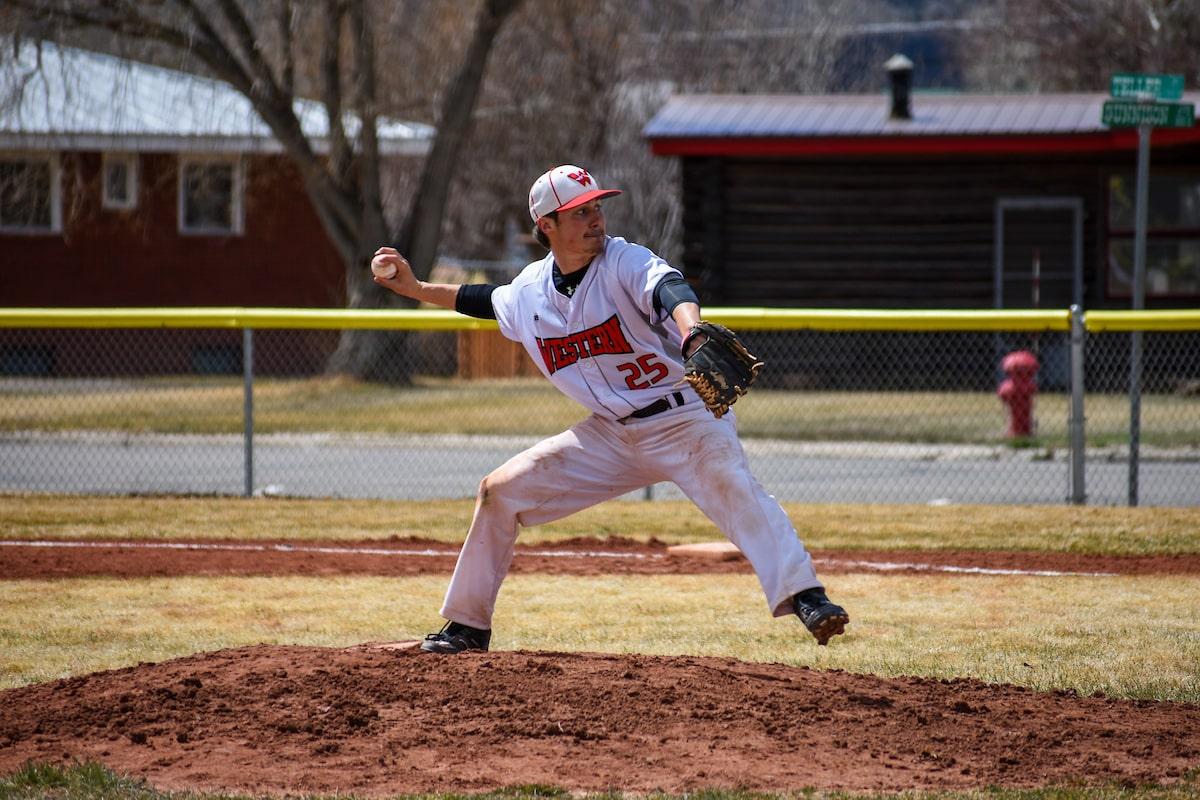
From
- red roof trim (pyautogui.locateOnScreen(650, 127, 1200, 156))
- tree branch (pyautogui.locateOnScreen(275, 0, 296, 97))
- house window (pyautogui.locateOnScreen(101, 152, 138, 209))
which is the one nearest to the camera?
tree branch (pyautogui.locateOnScreen(275, 0, 296, 97))

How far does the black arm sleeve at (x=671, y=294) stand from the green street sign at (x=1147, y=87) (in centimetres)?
787

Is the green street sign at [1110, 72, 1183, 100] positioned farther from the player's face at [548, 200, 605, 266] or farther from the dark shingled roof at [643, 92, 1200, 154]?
the dark shingled roof at [643, 92, 1200, 154]

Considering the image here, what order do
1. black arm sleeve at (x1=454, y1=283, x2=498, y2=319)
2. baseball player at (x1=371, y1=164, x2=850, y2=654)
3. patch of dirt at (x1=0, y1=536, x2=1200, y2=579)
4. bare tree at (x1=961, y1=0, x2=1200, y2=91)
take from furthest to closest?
bare tree at (x1=961, y1=0, x2=1200, y2=91), patch of dirt at (x1=0, y1=536, x2=1200, y2=579), black arm sleeve at (x1=454, y1=283, x2=498, y2=319), baseball player at (x1=371, y1=164, x2=850, y2=654)

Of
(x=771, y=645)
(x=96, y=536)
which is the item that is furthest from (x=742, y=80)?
(x=771, y=645)

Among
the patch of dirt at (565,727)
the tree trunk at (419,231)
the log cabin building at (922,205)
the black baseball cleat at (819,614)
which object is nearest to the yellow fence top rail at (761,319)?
the patch of dirt at (565,727)

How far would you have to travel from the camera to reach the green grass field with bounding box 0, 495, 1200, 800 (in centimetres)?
600

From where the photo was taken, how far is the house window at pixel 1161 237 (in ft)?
71.1

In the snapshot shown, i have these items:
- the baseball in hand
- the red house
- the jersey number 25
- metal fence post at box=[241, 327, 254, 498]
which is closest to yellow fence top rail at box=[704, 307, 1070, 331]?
metal fence post at box=[241, 327, 254, 498]

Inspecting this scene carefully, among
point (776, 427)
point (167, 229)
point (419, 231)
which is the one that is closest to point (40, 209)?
point (167, 229)

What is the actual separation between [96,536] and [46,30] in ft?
32.4

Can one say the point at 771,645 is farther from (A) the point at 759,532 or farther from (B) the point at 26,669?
(B) the point at 26,669

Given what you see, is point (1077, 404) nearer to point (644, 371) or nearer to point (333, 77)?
point (644, 371)

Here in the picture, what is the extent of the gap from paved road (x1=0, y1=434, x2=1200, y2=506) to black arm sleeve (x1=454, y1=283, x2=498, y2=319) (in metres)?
6.32

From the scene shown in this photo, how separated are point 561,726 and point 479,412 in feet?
41.8
